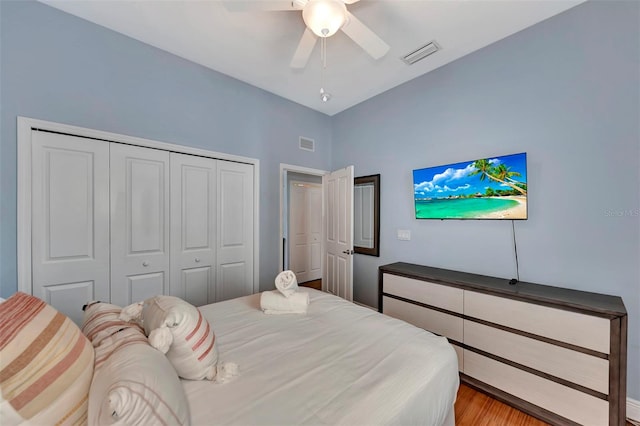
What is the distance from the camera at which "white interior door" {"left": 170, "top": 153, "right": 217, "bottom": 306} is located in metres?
2.48

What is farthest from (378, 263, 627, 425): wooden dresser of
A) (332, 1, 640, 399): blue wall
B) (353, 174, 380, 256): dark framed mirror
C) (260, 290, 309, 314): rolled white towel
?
(260, 290, 309, 314): rolled white towel

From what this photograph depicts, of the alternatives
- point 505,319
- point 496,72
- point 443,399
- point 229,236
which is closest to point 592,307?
point 505,319

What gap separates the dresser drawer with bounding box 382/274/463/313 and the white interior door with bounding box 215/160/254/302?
62.6 inches

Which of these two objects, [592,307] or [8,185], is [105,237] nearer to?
[8,185]

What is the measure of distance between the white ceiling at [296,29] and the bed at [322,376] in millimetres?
1913

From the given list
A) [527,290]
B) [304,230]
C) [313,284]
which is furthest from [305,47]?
[313,284]

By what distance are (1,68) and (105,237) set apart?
4.27 ft

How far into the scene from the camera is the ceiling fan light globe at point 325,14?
1501 millimetres

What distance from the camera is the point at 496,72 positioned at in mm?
2271

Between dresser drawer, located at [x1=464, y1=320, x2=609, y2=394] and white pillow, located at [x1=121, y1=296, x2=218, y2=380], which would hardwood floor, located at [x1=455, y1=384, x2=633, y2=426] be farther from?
white pillow, located at [x1=121, y1=296, x2=218, y2=380]

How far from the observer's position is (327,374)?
1111 mm

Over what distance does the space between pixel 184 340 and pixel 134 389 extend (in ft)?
1.18

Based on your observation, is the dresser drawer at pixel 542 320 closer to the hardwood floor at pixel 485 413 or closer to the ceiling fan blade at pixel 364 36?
the hardwood floor at pixel 485 413

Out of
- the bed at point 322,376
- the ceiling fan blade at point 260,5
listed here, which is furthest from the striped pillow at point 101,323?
the ceiling fan blade at point 260,5
